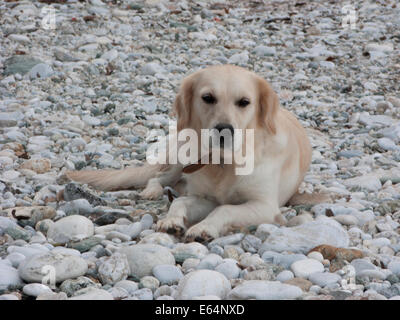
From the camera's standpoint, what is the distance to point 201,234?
301 cm

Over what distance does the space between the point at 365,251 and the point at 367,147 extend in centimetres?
216

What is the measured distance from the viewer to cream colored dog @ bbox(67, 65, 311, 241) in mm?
3277

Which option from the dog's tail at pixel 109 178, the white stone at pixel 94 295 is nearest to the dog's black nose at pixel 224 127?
the dog's tail at pixel 109 178

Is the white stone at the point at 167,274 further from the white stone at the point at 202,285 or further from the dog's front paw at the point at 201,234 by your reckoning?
the dog's front paw at the point at 201,234

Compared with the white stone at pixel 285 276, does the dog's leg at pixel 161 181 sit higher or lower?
higher

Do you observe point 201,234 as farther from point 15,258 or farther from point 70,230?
point 15,258

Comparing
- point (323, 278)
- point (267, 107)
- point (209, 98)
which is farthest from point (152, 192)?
point (323, 278)

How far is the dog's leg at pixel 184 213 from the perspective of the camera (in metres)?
3.10

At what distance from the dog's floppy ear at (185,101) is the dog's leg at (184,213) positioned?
45 centimetres

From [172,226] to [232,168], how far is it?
22.5 inches

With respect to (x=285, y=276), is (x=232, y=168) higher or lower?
higher

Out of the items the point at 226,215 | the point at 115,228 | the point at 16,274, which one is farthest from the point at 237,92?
the point at 16,274

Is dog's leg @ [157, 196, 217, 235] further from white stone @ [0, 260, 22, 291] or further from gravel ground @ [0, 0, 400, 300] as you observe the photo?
white stone @ [0, 260, 22, 291]

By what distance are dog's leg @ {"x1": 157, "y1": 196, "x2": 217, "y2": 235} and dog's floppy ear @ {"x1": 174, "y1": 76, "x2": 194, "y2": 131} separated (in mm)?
449
